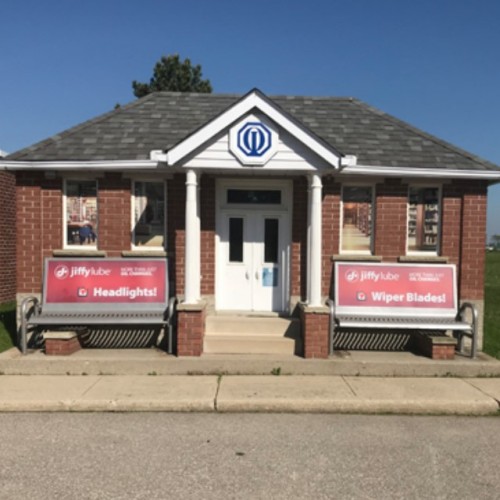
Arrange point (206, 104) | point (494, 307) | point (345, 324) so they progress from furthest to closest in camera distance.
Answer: point (494, 307)
point (206, 104)
point (345, 324)

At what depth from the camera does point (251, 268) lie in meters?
8.44

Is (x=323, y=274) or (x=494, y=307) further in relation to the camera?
(x=494, y=307)

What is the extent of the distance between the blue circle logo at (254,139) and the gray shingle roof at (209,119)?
564 millimetres

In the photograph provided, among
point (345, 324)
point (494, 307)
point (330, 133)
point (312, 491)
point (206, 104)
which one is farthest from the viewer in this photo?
point (494, 307)

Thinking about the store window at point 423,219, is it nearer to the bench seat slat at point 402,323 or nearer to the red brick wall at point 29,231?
the bench seat slat at point 402,323

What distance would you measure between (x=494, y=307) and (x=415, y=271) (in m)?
6.72

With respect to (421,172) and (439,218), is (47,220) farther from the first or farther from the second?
(439,218)

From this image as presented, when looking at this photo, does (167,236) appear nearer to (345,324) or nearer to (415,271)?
(345,324)

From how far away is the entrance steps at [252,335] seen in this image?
24.0 ft

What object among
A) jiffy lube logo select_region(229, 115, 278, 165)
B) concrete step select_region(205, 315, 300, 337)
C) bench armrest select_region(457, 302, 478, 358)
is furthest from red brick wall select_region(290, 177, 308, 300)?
bench armrest select_region(457, 302, 478, 358)

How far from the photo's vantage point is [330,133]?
895cm

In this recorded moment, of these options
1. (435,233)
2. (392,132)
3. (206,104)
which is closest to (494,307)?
(435,233)

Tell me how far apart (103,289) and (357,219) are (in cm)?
501

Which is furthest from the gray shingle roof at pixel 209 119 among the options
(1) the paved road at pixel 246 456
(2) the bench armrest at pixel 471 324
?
(1) the paved road at pixel 246 456
